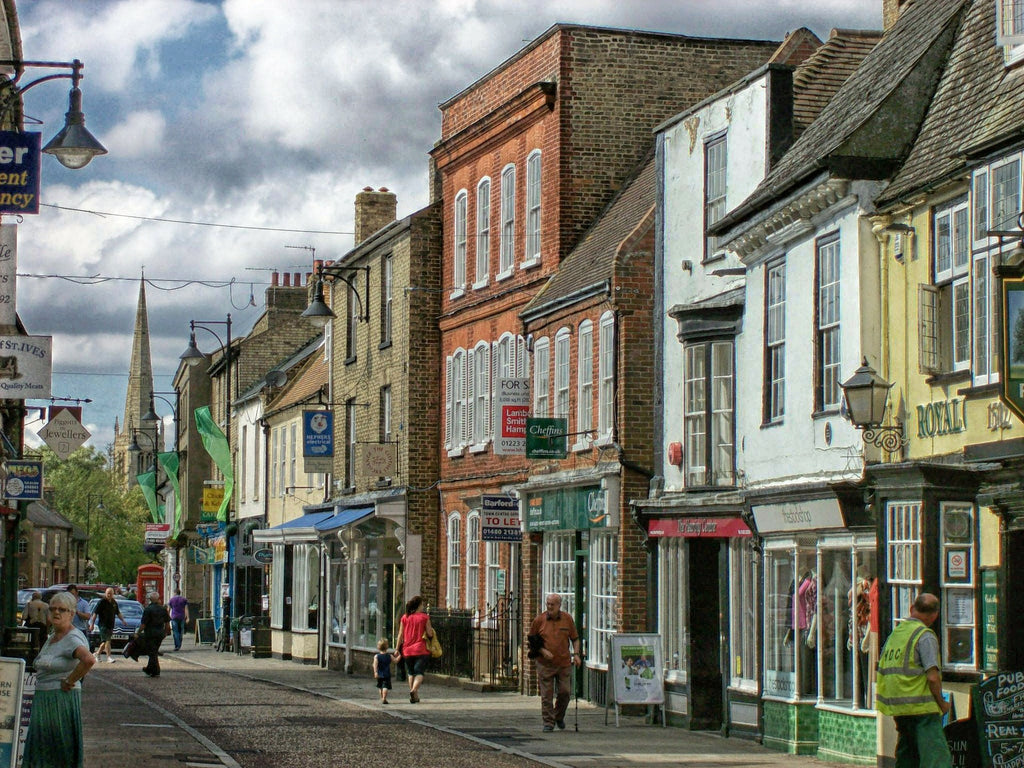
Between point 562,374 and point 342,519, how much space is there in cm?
1138

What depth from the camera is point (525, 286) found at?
30781 millimetres

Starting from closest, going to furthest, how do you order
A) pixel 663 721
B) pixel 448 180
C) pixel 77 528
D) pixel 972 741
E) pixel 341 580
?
pixel 972 741, pixel 663 721, pixel 448 180, pixel 341 580, pixel 77 528

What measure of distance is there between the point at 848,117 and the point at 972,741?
25.8 ft

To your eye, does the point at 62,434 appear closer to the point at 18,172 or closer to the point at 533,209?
the point at 533,209

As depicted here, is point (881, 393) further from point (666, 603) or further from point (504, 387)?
point (504, 387)

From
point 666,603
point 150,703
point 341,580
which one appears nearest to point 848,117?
point 666,603

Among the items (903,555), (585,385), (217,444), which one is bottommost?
(903,555)

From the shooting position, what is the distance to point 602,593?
2602 cm

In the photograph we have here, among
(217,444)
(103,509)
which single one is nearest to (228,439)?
(217,444)

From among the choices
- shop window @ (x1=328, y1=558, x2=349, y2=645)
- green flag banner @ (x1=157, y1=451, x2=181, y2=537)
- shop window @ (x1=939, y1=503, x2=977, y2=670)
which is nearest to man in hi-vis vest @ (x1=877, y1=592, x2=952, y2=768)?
shop window @ (x1=939, y1=503, x2=977, y2=670)

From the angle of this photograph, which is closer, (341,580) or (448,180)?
(448,180)

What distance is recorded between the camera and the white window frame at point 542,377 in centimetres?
2864

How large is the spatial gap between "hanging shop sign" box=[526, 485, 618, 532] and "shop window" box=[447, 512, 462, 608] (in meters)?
5.08

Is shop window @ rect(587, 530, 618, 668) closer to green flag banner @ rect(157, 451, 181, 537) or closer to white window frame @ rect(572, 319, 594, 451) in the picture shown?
white window frame @ rect(572, 319, 594, 451)
